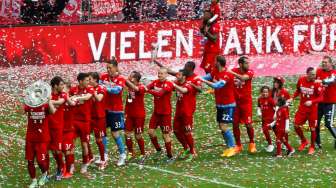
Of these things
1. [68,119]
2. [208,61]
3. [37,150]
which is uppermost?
[208,61]

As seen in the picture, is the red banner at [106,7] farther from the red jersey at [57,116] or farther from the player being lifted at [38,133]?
the player being lifted at [38,133]

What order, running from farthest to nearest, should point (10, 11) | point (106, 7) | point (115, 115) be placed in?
point (106, 7)
point (10, 11)
point (115, 115)

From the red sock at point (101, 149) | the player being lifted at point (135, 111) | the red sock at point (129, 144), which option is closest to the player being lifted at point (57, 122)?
the red sock at point (101, 149)

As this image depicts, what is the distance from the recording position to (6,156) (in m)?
23.7

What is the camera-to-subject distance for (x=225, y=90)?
23094 mm

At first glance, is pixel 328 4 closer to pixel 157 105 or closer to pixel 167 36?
pixel 167 36

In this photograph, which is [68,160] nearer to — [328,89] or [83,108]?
[83,108]

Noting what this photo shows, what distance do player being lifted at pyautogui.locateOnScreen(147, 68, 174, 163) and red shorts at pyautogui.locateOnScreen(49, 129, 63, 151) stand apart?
2.19 m

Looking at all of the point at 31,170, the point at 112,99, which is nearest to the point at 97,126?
the point at 112,99

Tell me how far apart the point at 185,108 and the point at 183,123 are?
308 millimetres

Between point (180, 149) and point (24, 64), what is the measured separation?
23.9 feet

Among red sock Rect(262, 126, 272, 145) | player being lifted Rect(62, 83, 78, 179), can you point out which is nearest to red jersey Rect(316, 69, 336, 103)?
red sock Rect(262, 126, 272, 145)

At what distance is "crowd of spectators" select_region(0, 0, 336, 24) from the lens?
3125cm

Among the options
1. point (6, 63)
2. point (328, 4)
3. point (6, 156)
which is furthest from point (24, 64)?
point (328, 4)
